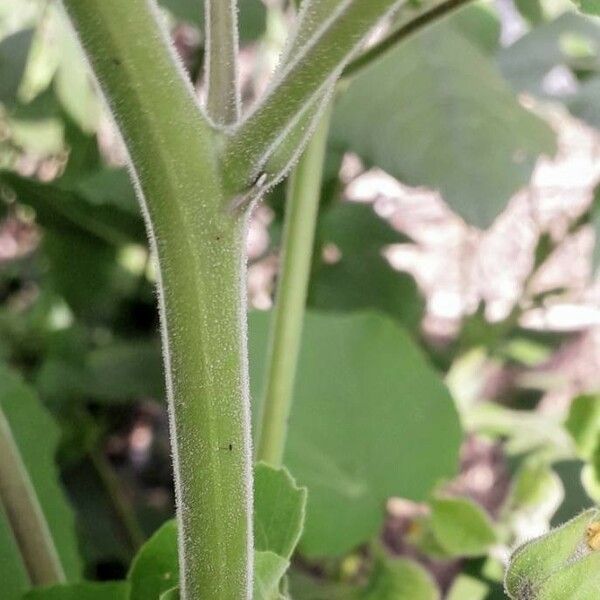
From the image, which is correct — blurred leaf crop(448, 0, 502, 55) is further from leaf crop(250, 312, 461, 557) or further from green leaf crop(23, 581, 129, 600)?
green leaf crop(23, 581, 129, 600)

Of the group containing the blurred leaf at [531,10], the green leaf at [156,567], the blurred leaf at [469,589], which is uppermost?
the green leaf at [156,567]

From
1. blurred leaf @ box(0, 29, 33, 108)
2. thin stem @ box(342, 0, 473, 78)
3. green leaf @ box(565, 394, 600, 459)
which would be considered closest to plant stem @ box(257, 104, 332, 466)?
thin stem @ box(342, 0, 473, 78)

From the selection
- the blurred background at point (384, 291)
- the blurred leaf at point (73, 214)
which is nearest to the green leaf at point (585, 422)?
the blurred background at point (384, 291)

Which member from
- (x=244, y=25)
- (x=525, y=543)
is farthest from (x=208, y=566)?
(x=244, y=25)

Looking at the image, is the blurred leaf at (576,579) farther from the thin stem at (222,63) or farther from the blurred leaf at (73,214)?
the blurred leaf at (73,214)

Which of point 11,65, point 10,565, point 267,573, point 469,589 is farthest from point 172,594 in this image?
point 11,65

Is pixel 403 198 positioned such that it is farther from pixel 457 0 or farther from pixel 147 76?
pixel 147 76

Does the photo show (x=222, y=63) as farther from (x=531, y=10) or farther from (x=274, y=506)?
(x=531, y=10)
